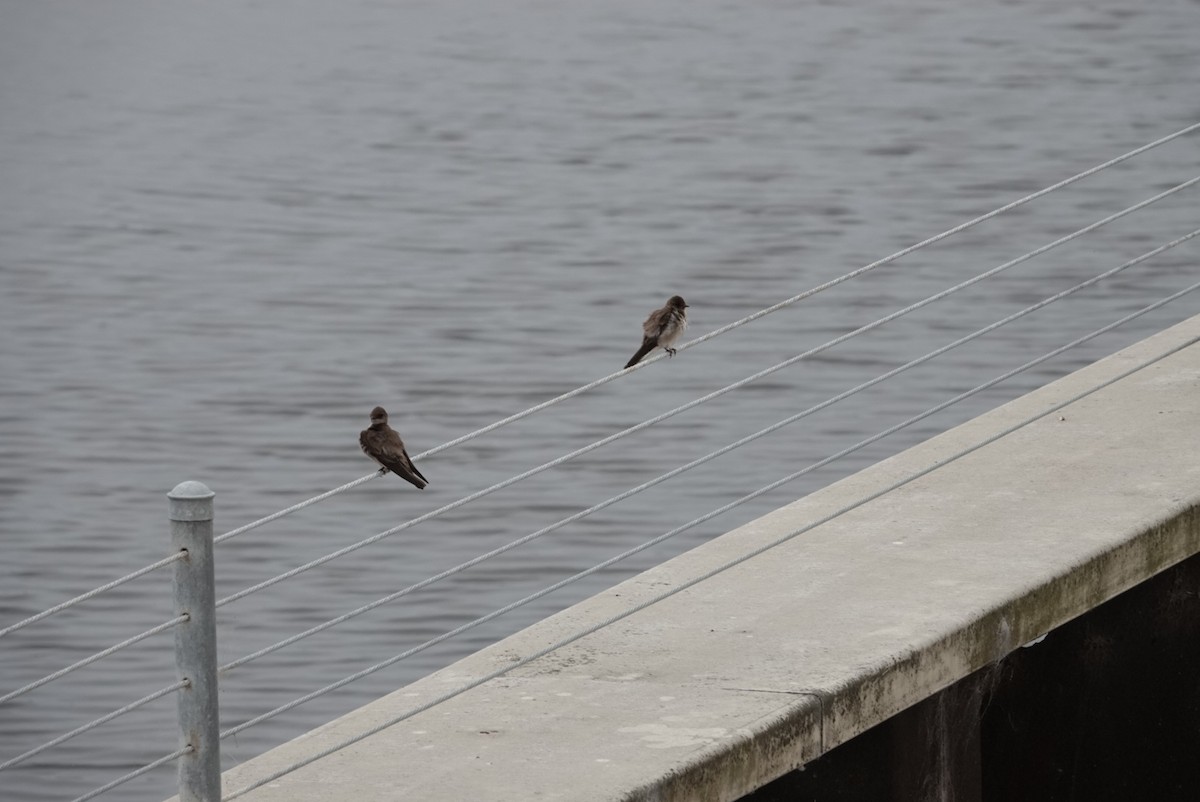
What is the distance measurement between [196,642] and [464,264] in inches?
544

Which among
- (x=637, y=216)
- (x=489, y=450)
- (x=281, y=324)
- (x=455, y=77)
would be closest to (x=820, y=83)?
(x=455, y=77)

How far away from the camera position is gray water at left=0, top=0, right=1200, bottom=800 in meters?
10.9

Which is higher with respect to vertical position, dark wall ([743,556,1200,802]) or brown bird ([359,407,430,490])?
brown bird ([359,407,430,490])

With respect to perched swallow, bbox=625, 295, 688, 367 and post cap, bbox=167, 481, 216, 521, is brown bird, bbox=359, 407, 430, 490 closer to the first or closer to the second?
perched swallow, bbox=625, 295, 688, 367

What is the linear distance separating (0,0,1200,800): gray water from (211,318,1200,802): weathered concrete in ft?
11.1

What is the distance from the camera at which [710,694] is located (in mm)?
4957

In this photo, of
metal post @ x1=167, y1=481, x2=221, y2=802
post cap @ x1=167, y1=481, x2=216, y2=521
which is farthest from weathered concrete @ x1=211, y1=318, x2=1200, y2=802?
post cap @ x1=167, y1=481, x2=216, y2=521

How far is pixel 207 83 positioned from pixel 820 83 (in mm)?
7481

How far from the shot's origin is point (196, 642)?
412 cm

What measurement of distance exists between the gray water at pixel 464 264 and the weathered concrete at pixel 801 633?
3372 millimetres

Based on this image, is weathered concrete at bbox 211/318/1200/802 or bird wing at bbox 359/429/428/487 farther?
bird wing at bbox 359/429/428/487

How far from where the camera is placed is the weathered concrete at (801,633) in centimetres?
466

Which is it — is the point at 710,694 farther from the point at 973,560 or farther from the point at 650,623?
the point at 973,560

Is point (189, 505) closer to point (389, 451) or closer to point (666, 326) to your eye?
point (389, 451)
